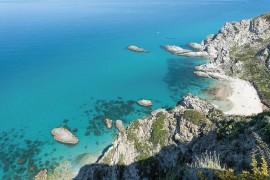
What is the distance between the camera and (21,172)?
49844 mm

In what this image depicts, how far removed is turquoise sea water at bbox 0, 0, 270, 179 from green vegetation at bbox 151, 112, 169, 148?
17005mm

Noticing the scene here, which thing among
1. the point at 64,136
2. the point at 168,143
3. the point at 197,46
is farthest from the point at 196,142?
the point at 197,46

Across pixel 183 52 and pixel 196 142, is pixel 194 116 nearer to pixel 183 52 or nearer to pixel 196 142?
pixel 196 142

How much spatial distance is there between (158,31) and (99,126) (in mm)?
118965

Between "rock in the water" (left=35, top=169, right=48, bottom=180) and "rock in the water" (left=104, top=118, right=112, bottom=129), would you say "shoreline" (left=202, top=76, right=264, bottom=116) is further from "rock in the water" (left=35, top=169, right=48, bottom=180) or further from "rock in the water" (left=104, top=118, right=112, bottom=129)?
"rock in the water" (left=35, top=169, right=48, bottom=180)

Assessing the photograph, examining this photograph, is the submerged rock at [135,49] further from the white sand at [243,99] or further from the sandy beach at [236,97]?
the white sand at [243,99]

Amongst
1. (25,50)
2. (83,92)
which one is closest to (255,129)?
(83,92)

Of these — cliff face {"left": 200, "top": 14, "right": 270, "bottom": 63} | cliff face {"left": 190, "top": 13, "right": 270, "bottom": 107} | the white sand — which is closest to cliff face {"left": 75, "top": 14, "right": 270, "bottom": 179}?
the white sand

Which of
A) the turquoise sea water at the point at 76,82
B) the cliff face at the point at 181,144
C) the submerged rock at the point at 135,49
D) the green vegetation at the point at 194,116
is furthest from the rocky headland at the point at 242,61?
the green vegetation at the point at 194,116

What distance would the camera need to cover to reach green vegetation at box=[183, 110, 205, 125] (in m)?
41.1

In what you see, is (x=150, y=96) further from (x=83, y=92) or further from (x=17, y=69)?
(x=17, y=69)

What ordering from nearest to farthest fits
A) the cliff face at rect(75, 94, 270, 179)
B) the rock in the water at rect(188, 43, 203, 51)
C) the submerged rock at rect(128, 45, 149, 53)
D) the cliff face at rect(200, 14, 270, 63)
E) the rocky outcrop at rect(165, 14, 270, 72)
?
the cliff face at rect(75, 94, 270, 179)
the rocky outcrop at rect(165, 14, 270, 72)
the cliff face at rect(200, 14, 270, 63)
the submerged rock at rect(128, 45, 149, 53)
the rock in the water at rect(188, 43, 203, 51)

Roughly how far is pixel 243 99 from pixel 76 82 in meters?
61.1

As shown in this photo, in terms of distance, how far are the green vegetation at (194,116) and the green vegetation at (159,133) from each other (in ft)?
15.7
